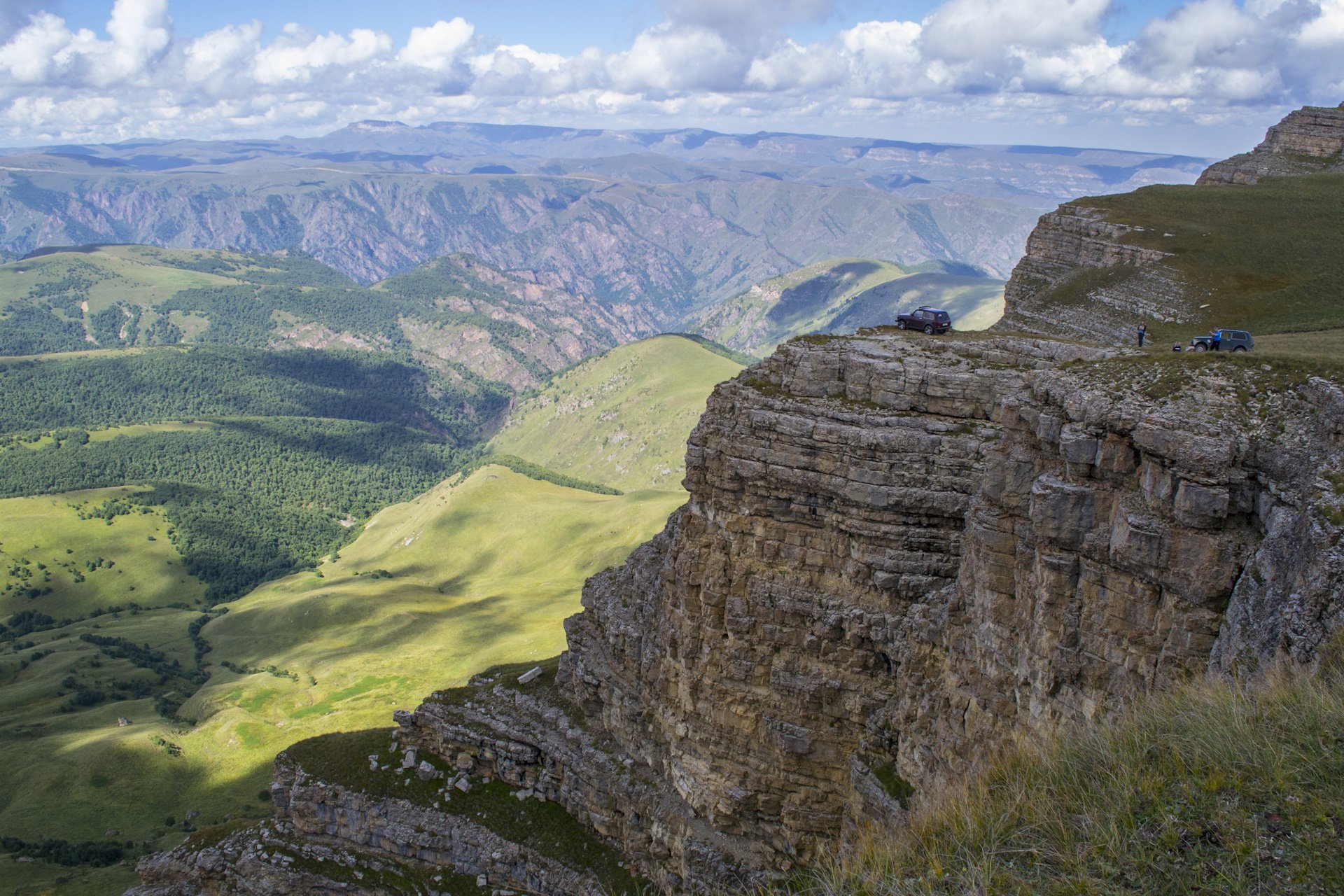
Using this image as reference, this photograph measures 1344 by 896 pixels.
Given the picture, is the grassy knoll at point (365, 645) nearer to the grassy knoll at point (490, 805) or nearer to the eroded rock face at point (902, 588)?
the grassy knoll at point (490, 805)

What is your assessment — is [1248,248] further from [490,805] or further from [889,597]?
[490,805]

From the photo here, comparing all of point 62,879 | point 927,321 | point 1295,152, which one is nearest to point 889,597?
point 927,321

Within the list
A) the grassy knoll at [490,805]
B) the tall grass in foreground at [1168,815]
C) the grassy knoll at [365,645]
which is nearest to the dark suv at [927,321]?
the tall grass in foreground at [1168,815]

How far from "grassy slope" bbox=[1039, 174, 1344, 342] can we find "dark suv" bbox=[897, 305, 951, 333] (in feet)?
54.0

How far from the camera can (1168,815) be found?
13.7 meters

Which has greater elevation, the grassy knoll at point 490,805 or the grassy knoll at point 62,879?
the grassy knoll at point 490,805

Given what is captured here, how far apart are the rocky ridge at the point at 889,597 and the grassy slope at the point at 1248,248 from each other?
23.8 m

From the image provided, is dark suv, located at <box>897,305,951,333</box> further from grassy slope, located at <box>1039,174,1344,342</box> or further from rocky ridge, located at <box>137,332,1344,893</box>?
grassy slope, located at <box>1039,174,1344,342</box>

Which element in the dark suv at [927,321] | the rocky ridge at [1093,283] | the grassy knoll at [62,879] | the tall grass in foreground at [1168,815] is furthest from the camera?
the grassy knoll at [62,879]

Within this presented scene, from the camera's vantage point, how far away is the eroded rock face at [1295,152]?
89500mm

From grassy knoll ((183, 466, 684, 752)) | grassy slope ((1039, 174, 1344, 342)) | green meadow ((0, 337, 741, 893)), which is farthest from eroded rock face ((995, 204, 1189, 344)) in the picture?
grassy knoll ((183, 466, 684, 752))

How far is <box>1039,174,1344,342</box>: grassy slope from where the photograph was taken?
53219 millimetres

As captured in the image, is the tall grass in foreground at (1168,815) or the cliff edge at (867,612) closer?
the tall grass in foreground at (1168,815)

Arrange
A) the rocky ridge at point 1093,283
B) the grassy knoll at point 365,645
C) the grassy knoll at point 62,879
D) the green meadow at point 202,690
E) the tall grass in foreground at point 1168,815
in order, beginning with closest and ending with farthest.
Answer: the tall grass in foreground at point 1168,815, the rocky ridge at point 1093,283, the grassy knoll at point 62,879, the green meadow at point 202,690, the grassy knoll at point 365,645
